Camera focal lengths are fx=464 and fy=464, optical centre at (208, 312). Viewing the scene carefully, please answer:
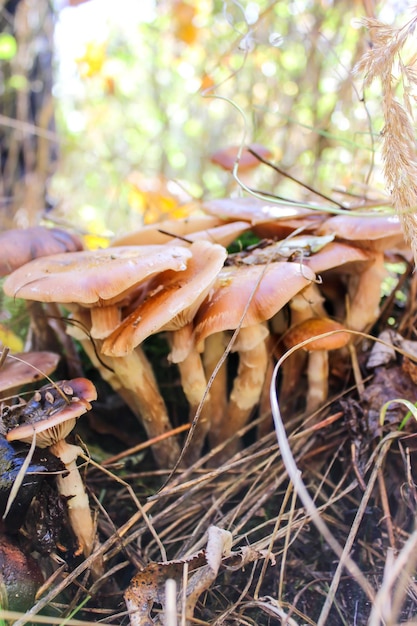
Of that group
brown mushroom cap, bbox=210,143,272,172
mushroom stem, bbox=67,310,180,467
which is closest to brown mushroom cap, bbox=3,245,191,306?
mushroom stem, bbox=67,310,180,467

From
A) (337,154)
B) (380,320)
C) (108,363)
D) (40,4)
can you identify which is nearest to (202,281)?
(108,363)

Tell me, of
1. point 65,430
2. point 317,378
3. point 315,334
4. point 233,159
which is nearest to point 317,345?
point 315,334

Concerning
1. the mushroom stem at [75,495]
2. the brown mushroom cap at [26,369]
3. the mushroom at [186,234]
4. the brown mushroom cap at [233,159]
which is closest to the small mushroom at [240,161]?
the brown mushroom cap at [233,159]

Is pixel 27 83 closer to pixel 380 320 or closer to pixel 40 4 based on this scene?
pixel 40 4

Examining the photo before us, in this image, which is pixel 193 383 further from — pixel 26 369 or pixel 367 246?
pixel 367 246

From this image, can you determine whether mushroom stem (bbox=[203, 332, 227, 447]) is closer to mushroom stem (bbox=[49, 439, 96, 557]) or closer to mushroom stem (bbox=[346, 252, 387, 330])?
mushroom stem (bbox=[346, 252, 387, 330])

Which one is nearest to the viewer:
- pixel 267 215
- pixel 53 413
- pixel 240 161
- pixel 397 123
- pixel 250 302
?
pixel 53 413
